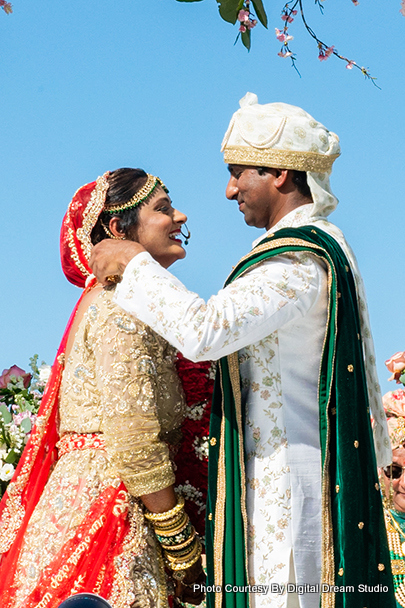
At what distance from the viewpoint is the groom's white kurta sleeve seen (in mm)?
2854

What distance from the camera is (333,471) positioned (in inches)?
118

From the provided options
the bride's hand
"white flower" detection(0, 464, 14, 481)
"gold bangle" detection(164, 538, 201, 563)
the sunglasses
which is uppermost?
the sunglasses

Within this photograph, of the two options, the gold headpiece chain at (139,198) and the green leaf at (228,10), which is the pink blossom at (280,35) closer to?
the gold headpiece chain at (139,198)

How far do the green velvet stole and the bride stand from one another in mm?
250

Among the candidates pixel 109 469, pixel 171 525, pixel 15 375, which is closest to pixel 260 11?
pixel 109 469

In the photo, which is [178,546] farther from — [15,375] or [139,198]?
[15,375]

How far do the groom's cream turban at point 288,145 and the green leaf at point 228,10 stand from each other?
1.49ft

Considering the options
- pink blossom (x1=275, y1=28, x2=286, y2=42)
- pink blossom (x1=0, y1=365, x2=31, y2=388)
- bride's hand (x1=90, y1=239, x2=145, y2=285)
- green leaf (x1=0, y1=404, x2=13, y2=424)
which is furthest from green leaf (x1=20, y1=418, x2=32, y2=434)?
pink blossom (x1=275, y1=28, x2=286, y2=42)

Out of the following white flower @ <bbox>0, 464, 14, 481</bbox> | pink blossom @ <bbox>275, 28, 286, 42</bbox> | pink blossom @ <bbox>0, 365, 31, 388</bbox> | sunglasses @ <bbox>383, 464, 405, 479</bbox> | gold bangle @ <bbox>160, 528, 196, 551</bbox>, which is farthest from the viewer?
pink blossom @ <bbox>0, 365, 31, 388</bbox>

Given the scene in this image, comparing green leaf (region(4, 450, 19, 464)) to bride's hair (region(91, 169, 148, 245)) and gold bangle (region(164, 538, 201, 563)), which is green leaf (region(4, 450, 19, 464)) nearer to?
bride's hair (region(91, 169, 148, 245))

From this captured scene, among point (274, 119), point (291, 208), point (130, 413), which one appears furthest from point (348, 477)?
point (274, 119)

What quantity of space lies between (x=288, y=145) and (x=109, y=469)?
146cm

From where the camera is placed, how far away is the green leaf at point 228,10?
3.03m

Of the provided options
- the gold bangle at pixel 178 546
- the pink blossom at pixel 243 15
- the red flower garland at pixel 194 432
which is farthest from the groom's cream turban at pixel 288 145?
the gold bangle at pixel 178 546
